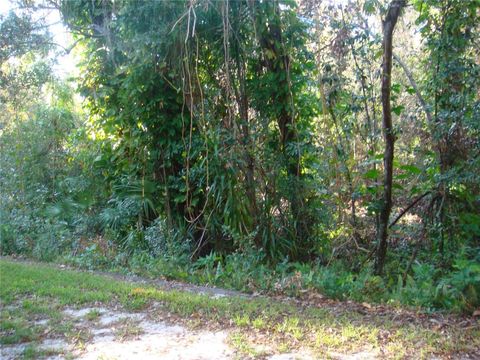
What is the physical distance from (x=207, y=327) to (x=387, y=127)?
454cm

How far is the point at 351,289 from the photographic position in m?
7.48

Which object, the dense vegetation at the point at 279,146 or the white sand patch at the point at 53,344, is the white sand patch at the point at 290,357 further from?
the dense vegetation at the point at 279,146

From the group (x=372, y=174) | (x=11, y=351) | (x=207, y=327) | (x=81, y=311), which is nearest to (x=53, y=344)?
(x=11, y=351)

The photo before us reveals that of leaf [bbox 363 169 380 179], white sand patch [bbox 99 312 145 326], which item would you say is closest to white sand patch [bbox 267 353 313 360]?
white sand patch [bbox 99 312 145 326]

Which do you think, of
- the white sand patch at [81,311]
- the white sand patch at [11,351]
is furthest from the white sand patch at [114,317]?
the white sand patch at [11,351]

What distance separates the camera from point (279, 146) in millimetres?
10594

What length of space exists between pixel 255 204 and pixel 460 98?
13.9ft

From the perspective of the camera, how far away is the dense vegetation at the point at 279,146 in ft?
27.7

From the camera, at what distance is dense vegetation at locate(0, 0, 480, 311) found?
8.43m

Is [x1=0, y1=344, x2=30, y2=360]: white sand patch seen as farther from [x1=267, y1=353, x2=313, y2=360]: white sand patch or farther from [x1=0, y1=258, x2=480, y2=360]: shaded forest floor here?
[x1=267, y1=353, x2=313, y2=360]: white sand patch

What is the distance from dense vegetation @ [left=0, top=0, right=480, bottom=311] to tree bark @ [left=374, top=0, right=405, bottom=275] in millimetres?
29

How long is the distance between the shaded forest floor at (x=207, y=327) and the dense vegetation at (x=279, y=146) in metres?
0.89

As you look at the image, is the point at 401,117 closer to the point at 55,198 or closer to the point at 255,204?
the point at 255,204

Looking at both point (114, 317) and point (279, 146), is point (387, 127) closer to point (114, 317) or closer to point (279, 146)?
point (279, 146)
